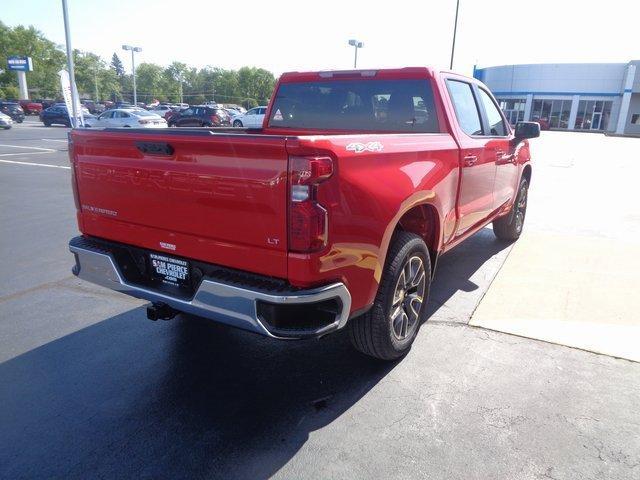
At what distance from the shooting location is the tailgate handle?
278cm

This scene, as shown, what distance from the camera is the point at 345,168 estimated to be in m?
2.53

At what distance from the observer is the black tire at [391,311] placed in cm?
313

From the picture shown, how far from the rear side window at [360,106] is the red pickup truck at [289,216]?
2 centimetres

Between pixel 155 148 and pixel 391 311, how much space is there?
5.85ft

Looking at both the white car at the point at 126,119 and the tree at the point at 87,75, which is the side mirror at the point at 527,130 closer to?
the white car at the point at 126,119

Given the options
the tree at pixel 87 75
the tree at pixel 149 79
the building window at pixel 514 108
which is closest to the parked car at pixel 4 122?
the building window at pixel 514 108

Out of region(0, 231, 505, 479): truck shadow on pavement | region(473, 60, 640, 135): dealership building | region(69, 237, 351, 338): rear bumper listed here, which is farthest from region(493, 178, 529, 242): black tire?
region(473, 60, 640, 135): dealership building

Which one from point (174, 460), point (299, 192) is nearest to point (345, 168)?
point (299, 192)

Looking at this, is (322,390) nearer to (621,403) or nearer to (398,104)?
(621,403)

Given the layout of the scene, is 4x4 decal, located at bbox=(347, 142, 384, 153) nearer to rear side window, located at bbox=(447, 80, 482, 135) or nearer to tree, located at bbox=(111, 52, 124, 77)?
rear side window, located at bbox=(447, 80, 482, 135)

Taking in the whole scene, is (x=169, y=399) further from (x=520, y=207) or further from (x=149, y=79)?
(x=149, y=79)

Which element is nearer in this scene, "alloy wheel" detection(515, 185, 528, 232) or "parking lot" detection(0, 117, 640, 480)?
"parking lot" detection(0, 117, 640, 480)

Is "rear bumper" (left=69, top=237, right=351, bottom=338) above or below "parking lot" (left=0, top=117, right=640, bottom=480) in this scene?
above

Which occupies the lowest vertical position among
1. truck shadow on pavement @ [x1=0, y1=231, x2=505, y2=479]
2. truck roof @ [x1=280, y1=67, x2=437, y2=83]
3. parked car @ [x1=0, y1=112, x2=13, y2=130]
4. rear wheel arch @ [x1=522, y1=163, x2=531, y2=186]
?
parked car @ [x1=0, y1=112, x2=13, y2=130]
